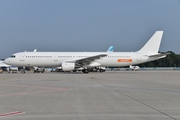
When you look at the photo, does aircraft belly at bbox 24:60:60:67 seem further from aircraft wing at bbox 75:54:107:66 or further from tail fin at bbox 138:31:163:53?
tail fin at bbox 138:31:163:53

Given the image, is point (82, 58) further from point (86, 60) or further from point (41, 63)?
point (41, 63)

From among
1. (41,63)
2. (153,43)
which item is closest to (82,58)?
(41,63)

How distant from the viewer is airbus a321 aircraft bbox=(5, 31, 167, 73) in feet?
128

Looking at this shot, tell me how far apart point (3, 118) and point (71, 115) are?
1.80 metres

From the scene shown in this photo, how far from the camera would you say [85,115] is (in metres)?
6.79

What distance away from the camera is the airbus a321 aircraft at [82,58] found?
39.0 m

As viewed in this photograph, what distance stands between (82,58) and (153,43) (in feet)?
45.3

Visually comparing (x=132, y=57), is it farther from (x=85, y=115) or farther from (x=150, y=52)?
(x=85, y=115)

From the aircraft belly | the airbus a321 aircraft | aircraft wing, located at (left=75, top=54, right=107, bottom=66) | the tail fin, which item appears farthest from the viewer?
the tail fin

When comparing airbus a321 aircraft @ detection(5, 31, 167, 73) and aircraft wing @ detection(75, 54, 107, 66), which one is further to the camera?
airbus a321 aircraft @ detection(5, 31, 167, 73)

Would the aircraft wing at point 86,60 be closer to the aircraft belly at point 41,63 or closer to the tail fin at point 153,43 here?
the aircraft belly at point 41,63

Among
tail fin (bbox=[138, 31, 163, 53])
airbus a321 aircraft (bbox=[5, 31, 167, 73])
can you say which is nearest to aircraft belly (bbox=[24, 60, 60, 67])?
airbus a321 aircraft (bbox=[5, 31, 167, 73])

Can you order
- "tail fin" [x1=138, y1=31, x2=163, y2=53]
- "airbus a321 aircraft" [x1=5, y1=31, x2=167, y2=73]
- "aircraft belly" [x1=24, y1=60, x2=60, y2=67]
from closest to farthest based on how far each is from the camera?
"airbus a321 aircraft" [x1=5, y1=31, x2=167, y2=73], "aircraft belly" [x1=24, y1=60, x2=60, y2=67], "tail fin" [x1=138, y1=31, x2=163, y2=53]

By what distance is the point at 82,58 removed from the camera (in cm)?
3966
